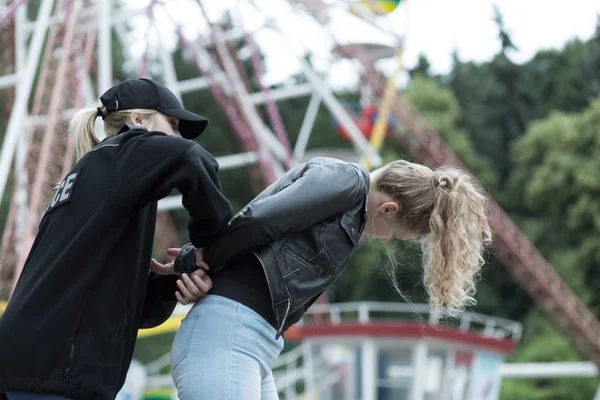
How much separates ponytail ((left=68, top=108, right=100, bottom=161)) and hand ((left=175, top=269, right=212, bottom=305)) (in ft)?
1.62

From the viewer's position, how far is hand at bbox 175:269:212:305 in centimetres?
308

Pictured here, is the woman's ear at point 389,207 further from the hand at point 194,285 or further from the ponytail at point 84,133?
the ponytail at point 84,133

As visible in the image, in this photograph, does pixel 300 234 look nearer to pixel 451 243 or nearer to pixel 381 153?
pixel 451 243

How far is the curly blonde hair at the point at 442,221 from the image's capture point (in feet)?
10.6

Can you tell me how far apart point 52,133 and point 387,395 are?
23.0ft

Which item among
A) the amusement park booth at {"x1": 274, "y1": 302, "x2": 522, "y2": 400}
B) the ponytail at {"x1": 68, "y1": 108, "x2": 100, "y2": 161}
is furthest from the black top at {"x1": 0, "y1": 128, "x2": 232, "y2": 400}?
the amusement park booth at {"x1": 274, "y1": 302, "x2": 522, "y2": 400}

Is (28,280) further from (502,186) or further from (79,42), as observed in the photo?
(502,186)

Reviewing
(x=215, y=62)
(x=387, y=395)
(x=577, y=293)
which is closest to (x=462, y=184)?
(x=387, y=395)

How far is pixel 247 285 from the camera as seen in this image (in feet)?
10.1

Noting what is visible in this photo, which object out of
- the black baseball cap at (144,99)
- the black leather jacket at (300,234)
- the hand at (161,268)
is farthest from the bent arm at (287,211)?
the black baseball cap at (144,99)

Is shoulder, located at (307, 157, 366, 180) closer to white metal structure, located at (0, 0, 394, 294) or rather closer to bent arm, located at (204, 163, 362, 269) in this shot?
bent arm, located at (204, 163, 362, 269)

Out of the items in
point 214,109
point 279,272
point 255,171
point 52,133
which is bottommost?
point 214,109

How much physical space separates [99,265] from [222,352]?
1.34 feet

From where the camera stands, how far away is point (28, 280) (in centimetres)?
285
